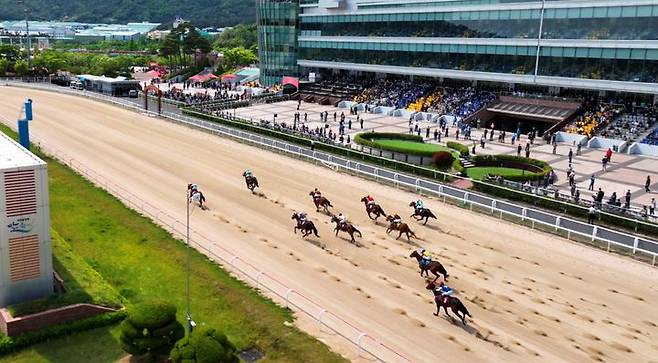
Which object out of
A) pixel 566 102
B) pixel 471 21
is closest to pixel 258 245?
pixel 566 102

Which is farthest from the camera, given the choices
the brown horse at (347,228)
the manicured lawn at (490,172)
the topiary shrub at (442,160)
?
the topiary shrub at (442,160)

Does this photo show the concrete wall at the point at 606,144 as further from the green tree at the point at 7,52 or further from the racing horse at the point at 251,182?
the green tree at the point at 7,52

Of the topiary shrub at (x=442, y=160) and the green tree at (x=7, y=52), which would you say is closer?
the topiary shrub at (x=442, y=160)

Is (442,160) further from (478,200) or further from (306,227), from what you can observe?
(306,227)

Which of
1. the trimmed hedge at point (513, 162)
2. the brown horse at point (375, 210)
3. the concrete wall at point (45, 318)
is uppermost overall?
the trimmed hedge at point (513, 162)

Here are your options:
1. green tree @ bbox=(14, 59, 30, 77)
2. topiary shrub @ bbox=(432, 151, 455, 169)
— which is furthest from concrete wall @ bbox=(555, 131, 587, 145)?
green tree @ bbox=(14, 59, 30, 77)

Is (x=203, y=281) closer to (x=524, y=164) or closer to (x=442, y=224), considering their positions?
(x=442, y=224)

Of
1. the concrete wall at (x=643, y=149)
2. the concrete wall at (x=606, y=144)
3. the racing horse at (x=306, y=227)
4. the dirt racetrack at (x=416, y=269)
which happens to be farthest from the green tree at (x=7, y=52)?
the concrete wall at (x=643, y=149)
